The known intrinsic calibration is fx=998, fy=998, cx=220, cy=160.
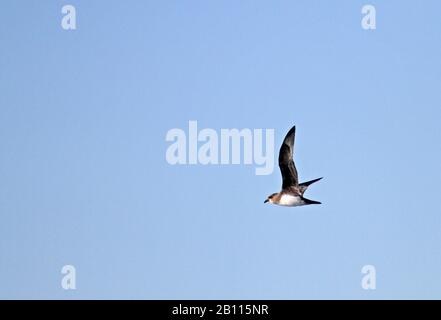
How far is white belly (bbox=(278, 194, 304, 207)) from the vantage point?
36.9 m

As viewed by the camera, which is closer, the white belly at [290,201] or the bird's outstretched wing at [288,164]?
the bird's outstretched wing at [288,164]

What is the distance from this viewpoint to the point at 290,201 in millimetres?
37250

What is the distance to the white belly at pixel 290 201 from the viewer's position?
36906mm

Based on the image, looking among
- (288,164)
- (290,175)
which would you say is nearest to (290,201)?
(290,175)

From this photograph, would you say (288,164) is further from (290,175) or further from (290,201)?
(290,201)

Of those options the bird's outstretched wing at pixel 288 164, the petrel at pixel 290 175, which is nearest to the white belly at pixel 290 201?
the petrel at pixel 290 175

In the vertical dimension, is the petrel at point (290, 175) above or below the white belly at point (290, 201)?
above

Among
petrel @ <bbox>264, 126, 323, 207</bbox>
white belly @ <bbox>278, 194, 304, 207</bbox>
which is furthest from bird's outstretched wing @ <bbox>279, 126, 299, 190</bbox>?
white belly @ <bbox>278, 194, 304, 207</bbox>

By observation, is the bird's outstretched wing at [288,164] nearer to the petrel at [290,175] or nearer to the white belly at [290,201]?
the petrel at [290,175]

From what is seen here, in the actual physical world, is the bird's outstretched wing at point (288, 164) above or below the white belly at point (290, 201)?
above
